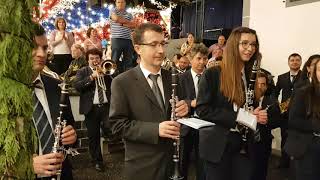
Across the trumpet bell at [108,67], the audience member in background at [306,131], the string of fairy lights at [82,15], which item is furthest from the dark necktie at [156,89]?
the string of fairy lights at [82,15]

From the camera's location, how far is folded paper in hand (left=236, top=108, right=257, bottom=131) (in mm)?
3430

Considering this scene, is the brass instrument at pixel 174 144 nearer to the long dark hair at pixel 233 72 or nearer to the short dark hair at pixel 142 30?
the short dark hair at pixel 142 30

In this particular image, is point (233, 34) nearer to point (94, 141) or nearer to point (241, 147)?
point (241, 147)

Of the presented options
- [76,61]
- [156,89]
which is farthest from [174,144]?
[76,61]

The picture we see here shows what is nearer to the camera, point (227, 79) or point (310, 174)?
point (227, 79)

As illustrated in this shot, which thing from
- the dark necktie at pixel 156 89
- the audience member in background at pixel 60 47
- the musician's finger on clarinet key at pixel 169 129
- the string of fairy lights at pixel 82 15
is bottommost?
the musician's finger on clarinet key at pixel 169 129

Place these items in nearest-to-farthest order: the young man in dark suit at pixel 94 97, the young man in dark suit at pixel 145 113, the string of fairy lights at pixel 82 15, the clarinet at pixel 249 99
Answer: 1. the young man in dark suit at pixel 145 113
2. the clarinet at pixel 249 99
3. the young man in dark suit at pixel 94 97
4. the string of fairy lights at pixel 82 15

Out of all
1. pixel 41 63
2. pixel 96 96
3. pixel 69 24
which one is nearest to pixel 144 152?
pixel 41 63

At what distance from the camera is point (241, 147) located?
11.6 ft

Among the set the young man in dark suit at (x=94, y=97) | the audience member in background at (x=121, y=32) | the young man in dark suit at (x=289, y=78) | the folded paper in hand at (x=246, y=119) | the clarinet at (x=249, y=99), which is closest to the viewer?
the folded paper in hand at (x=246, y=119)

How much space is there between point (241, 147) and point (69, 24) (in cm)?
1113

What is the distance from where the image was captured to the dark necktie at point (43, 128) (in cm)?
261

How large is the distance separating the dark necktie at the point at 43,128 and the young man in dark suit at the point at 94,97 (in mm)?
4010

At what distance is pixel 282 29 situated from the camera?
28.8ft
